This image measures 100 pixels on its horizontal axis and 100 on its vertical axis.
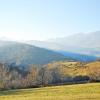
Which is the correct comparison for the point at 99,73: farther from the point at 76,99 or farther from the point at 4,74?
the point at 76,99

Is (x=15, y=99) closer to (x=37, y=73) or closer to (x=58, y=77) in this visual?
(x=37, y=73)

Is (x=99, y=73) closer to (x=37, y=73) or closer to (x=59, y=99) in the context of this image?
(x=37, y=73)

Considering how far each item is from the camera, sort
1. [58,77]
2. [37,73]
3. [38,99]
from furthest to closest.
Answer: [58,77] < [37,73] < [38,99]

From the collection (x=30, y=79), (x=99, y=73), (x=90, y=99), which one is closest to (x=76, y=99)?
(x=90, y=99)

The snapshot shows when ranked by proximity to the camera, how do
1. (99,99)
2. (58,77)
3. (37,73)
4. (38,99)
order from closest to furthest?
1. (99,99)
2. (38,99)
3. (37,73)
4. (58,77)

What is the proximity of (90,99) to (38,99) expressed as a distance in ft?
23.0

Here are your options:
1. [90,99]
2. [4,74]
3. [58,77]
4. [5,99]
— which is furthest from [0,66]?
[90,99]

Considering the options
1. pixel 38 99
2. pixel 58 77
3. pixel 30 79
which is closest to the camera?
pixel 38 99

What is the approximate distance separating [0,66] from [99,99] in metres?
118

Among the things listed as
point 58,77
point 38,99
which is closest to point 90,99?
point 38,99

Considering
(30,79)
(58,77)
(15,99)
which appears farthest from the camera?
(58,77)

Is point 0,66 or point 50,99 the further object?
point 0,66

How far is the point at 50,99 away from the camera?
36.7m

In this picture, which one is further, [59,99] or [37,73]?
[37,73]
